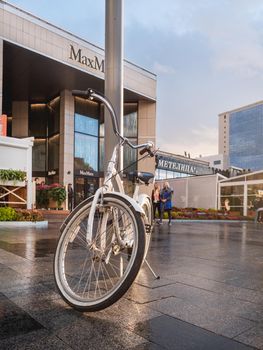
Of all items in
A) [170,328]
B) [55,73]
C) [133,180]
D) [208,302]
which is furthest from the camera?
[55,73]

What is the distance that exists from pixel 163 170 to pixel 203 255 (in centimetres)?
5175

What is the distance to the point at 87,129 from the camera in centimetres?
3391

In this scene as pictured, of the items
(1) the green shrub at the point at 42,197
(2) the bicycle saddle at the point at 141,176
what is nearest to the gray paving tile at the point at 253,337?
(2) the bicycle saddle at the point at 141,176

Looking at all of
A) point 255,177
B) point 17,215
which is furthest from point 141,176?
point 255,177

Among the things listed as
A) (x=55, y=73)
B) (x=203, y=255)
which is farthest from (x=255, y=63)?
(x=203, y=255)

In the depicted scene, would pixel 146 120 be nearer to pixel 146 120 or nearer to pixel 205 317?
pixel 146 120

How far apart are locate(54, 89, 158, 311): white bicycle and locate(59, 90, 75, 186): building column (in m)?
27.7

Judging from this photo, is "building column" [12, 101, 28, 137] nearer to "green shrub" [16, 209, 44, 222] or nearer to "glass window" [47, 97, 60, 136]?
"glass window" [47, 97, 60, 136]

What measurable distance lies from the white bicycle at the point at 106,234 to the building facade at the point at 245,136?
448 feet

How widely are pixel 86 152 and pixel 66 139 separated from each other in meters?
2.59

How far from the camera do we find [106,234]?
314 centimetres

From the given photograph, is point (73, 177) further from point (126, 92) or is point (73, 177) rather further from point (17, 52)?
point (17, 52)

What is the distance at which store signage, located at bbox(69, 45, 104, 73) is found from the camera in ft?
92.3

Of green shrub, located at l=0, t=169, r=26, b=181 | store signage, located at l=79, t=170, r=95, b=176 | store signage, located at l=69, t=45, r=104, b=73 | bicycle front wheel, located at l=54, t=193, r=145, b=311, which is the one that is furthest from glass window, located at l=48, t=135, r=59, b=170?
bicycle front wheel, located at l=54, t=193, r=145, b=311
